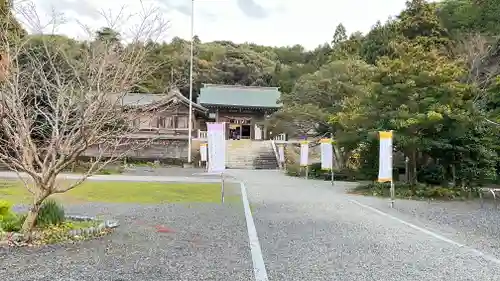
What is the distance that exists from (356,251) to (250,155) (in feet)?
92.5

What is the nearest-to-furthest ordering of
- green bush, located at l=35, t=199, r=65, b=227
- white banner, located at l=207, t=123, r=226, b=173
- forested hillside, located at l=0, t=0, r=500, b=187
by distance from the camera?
green bush, located at l=35, t=199, r=65, b=227 → white banner, located at l=207, t=123, r=226, b=173 → forested hillside, located at l=0, t=0, r=500, b=187

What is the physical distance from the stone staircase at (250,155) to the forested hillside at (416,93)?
3.07 meters

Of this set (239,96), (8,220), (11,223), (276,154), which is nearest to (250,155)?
(276,154)

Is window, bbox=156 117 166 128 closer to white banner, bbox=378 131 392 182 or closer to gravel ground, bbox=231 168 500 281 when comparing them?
white banner, bbox=378 131 392 182

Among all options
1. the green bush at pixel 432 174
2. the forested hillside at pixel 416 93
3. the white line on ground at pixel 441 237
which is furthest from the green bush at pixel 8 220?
the green bush at pixel 432 174

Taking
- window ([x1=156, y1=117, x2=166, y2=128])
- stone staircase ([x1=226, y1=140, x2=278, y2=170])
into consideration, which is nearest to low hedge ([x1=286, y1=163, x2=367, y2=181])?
stone staircase ([x1=226, y1=140, x2=278, y2=170])

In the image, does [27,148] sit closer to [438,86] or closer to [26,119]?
[26,119]

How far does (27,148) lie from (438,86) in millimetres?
12457

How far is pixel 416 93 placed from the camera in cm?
1445

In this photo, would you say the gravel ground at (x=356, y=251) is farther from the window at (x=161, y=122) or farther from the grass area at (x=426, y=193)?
the window at (x=161, y=122)

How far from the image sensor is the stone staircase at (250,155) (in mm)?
31953

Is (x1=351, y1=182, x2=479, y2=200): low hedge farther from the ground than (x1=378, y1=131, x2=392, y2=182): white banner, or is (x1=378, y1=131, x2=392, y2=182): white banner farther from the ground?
(x1=378, y1=131, x2=392, y2=182): white banner

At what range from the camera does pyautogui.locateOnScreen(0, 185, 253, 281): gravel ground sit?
445 cm

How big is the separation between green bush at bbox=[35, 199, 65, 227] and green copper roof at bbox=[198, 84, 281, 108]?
33541 mm
